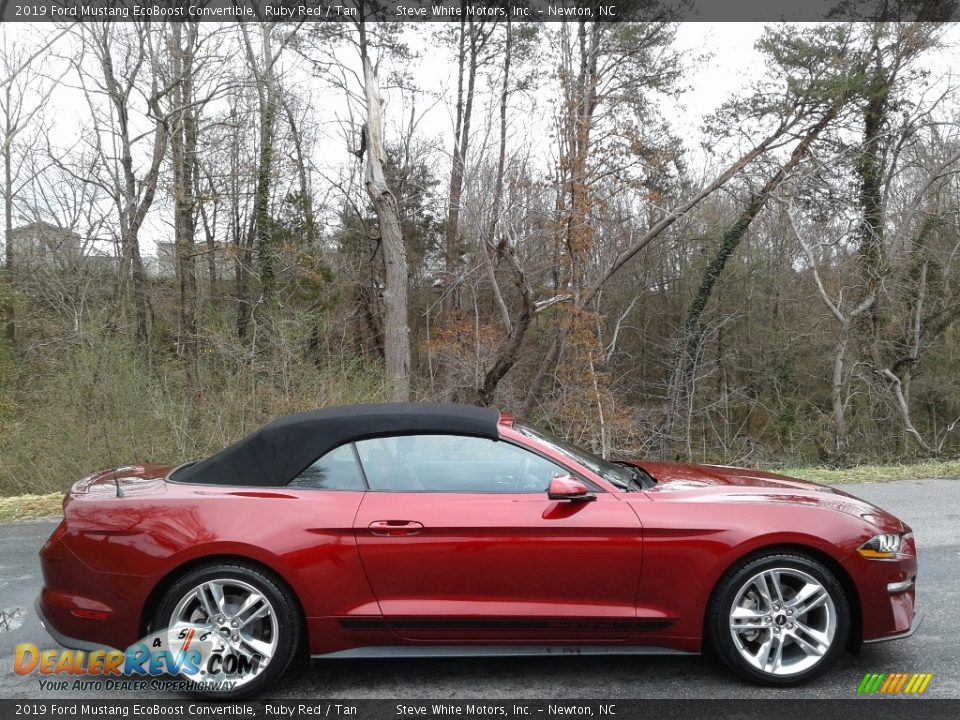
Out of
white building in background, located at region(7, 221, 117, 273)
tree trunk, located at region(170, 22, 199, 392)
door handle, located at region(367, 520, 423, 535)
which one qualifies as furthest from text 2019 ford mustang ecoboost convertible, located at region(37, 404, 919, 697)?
white building in background, located at region(7, 221, 117, 273)

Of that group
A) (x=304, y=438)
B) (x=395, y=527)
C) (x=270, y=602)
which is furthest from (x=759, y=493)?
(x=270, y=602)

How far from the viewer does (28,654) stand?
4098mm

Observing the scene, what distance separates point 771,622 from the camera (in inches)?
140

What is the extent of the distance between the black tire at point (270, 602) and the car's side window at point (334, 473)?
47 cm

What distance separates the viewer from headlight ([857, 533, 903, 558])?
3.61 m

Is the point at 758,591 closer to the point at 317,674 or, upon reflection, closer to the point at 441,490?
the point at 441,490

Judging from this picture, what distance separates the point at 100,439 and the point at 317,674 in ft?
36.3

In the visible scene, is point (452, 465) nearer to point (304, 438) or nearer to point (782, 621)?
point (304, 438)

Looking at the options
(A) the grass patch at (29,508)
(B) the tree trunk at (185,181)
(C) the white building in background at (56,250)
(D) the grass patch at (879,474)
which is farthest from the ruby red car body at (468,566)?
(C) the white building in background at (56,250)

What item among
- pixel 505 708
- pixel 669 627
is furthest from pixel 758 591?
pixel 505 708

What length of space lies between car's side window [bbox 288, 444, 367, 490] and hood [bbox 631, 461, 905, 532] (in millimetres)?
1497

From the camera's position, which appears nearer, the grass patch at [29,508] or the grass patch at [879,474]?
the grass patch at [29,508]

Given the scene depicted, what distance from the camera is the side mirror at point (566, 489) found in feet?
11.7

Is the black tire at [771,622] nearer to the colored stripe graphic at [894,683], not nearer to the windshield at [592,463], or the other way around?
the colored stripe graphic at [894,683]
